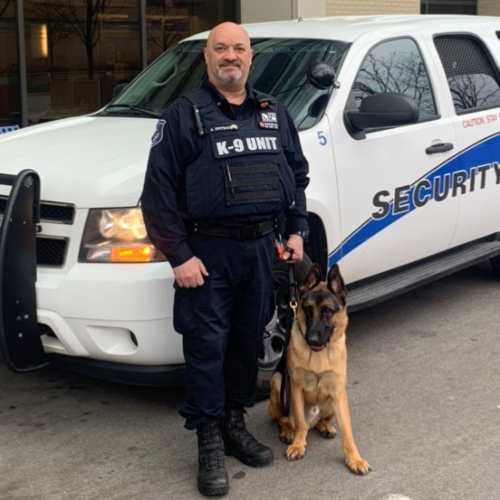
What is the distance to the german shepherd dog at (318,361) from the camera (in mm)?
4172

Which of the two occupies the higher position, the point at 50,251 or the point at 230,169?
the point at 230,169

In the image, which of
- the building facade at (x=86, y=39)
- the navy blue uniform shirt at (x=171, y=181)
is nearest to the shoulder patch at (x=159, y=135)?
the navy blue uniform shirt at (x=171, y=181)

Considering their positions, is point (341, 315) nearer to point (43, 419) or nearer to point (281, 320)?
point (281, 320)

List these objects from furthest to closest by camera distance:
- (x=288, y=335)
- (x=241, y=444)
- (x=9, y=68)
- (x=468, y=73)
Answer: (x=9, y=68) < (x=468, y=73) < (x=288, y=335) < (x=241, y=444)

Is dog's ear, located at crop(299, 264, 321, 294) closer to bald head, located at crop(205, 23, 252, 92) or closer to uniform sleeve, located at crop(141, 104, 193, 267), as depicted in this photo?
uniform sleeve, located at crop(141, 104, 193, 267)

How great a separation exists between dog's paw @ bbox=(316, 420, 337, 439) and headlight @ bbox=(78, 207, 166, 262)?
1.16 metres

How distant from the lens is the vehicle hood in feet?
14.0

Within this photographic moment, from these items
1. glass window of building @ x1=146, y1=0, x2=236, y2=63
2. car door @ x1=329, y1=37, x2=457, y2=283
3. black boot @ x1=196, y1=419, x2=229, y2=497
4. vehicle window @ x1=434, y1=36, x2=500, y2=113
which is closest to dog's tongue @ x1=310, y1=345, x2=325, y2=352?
black boot @ x1=196, y1=419, x2=229, y2=497

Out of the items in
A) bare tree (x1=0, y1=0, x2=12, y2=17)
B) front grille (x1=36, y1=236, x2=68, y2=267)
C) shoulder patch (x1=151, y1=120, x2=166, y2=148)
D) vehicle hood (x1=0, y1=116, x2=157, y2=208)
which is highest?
bare tree (x1=0, y1=0, x2=12, y2=17)

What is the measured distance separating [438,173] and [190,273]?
250 cm

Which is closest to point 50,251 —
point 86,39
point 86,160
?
point 86,160

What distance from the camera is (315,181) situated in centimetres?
498

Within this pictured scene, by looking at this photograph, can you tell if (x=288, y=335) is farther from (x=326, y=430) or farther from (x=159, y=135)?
(x=159, y=135)

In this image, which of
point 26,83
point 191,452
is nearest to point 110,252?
point 191,452
